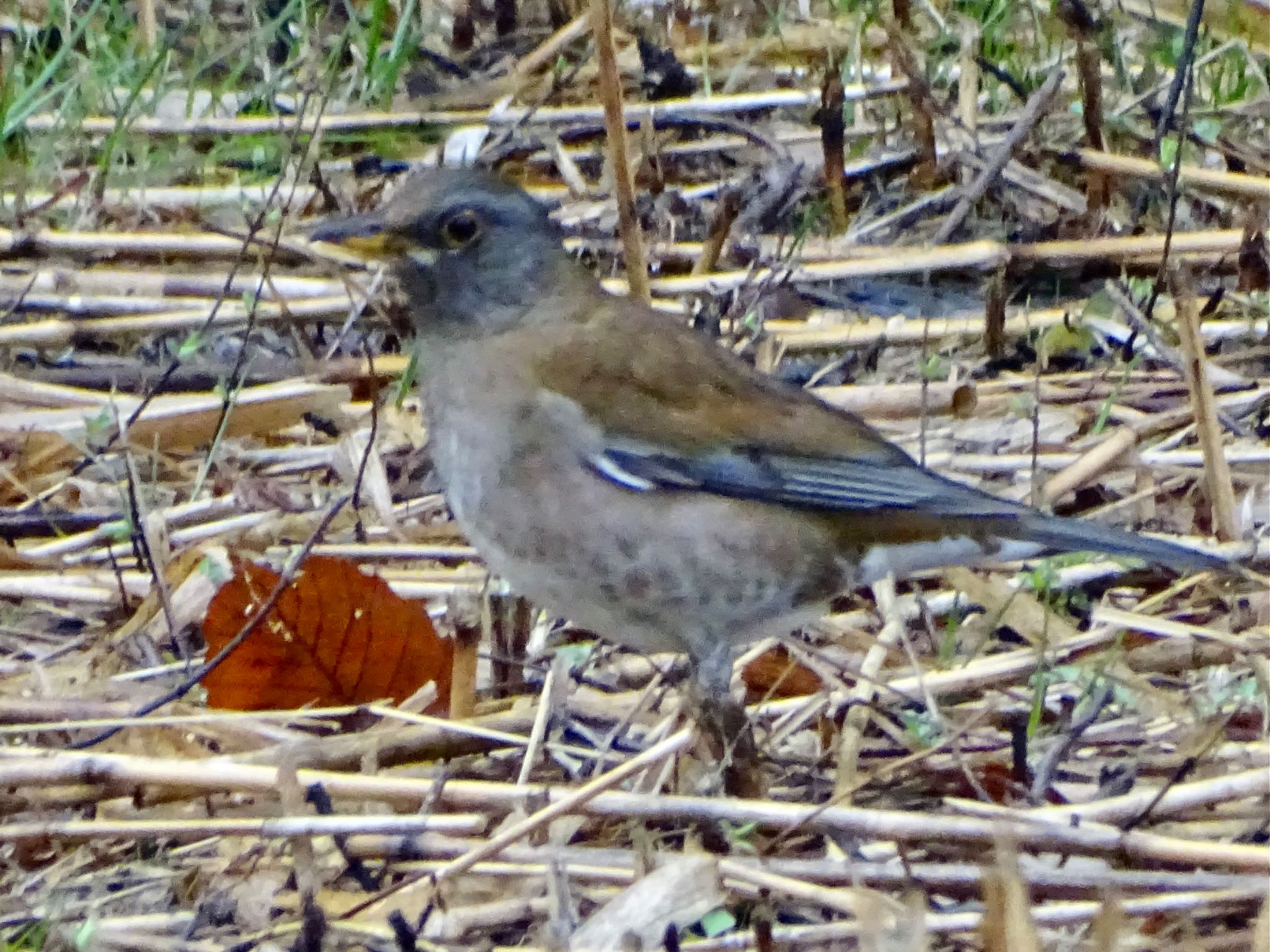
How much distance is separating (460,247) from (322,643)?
773mm

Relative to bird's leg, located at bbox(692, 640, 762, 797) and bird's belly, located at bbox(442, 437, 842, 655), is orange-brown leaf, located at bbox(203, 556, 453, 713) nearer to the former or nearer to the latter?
bird's belly, located at bbox(442, 437, 842, 655)

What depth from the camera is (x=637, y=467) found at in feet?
10.4

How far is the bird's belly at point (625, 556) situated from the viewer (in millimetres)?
3078

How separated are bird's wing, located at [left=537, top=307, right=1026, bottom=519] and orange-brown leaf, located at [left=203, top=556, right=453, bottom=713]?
19.1 inches

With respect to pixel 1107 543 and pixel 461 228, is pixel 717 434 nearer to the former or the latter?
pixel 461 228

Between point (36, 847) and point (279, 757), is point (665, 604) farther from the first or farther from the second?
point (36, 847)

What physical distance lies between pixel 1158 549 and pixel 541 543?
1.07 metres

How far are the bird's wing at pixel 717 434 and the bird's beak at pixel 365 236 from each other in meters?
0.35

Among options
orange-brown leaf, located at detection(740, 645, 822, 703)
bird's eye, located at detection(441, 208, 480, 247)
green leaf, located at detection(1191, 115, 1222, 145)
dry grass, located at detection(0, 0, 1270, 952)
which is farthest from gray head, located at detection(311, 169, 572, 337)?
green leaf, located at detection(1191, 115, 1222, 145)

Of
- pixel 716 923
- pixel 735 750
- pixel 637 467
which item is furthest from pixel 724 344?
pixel 716 923

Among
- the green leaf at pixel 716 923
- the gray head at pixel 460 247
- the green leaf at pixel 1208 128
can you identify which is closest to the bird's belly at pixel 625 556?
the gray head at pixel 460 247

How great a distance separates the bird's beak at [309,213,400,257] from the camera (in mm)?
3252

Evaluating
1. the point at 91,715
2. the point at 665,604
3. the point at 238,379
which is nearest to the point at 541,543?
the point at 665,604

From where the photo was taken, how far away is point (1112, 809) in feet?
8.63
